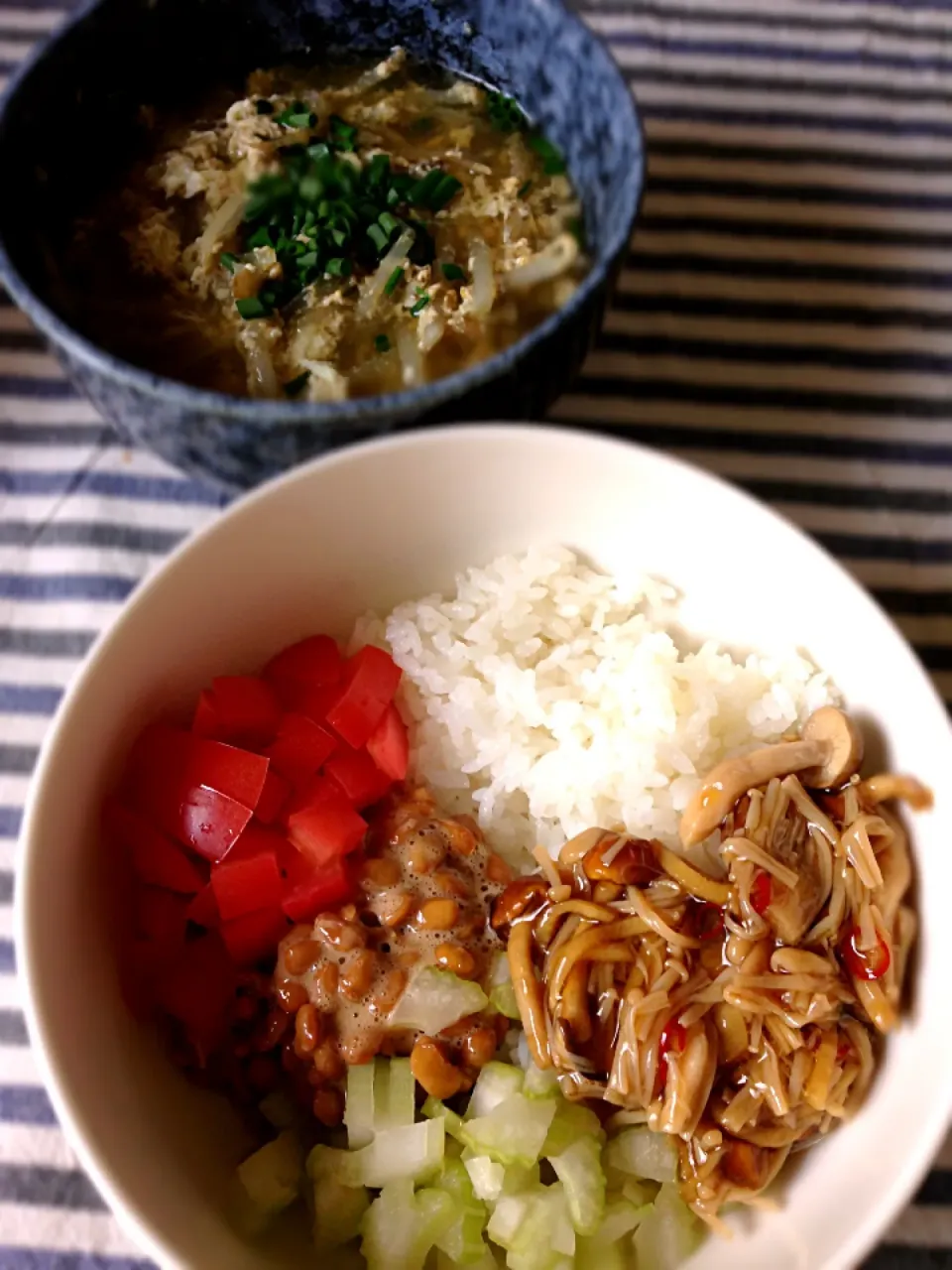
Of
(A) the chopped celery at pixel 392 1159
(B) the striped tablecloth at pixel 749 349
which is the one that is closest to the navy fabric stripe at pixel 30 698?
(B) the striped tablecloth at pixel 749 349

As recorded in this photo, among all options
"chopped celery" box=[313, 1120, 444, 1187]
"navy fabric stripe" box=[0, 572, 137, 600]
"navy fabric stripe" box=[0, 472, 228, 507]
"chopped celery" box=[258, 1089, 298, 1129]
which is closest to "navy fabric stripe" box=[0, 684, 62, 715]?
"navy fabric stripe" box=[0, 572, 137, 600]

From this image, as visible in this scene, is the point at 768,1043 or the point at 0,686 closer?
the point at 768,1043

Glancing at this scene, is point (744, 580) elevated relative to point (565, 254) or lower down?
lower down

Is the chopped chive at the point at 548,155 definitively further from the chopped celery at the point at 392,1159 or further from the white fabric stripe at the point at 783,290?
the chopped celery at the point at 392,1159

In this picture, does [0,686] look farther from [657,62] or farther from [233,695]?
[657,62]

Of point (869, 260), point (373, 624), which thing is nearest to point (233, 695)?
point (373, 624)

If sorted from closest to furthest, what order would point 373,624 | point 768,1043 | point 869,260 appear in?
point 768,1043, point 373,624, point 869,260
